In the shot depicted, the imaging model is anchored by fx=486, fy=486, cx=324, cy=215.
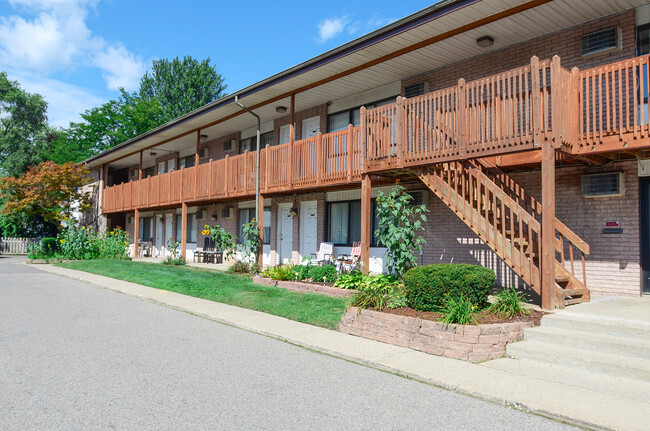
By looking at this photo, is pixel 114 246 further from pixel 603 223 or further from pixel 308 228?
pixel 603 223

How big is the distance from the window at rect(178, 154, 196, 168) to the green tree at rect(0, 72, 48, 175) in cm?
2558

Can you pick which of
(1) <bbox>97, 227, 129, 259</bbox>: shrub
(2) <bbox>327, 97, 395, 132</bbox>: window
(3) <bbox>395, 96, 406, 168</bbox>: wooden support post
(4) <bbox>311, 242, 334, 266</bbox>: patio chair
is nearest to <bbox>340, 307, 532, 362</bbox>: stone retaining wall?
(3) <bbox>395, 96, 406, 168</bbox>: wooden support post

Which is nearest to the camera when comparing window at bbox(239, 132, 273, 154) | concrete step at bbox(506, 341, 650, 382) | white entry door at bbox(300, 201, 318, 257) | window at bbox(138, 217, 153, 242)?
concrete step at bbox(506, 341, 650, 382)

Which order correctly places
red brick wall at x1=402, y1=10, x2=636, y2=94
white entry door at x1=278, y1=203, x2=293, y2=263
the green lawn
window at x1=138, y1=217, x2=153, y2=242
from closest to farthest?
1. the green lawn
2. red brick wall at x1=402, y1=10, x2=636, y2=94
3. white entry door at x1=278, y1=203, x2=293, y2=263
4. window at x1=138, y1=217, x2=153, y2=242

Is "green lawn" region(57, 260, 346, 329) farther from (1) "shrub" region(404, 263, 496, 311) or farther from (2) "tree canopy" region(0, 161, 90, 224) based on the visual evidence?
(2) "tree canopy" region(0, 161, 90, 224)

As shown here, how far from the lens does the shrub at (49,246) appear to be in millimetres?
26161

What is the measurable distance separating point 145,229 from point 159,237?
2.56 meters

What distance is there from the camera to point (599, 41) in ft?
31.0

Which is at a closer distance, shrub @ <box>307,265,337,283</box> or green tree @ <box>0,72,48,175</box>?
shrub @ <box>307,265,337,283</box>

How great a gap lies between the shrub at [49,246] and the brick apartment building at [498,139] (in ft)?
51.8

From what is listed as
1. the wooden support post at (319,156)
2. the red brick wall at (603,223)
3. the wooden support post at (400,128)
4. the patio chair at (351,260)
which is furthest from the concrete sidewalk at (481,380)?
the wooden support post at (319,156)

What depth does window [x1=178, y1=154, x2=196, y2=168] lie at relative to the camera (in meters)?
24.7

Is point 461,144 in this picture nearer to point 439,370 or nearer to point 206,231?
point 439,370

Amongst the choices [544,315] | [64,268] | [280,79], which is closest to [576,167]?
[544,315]
